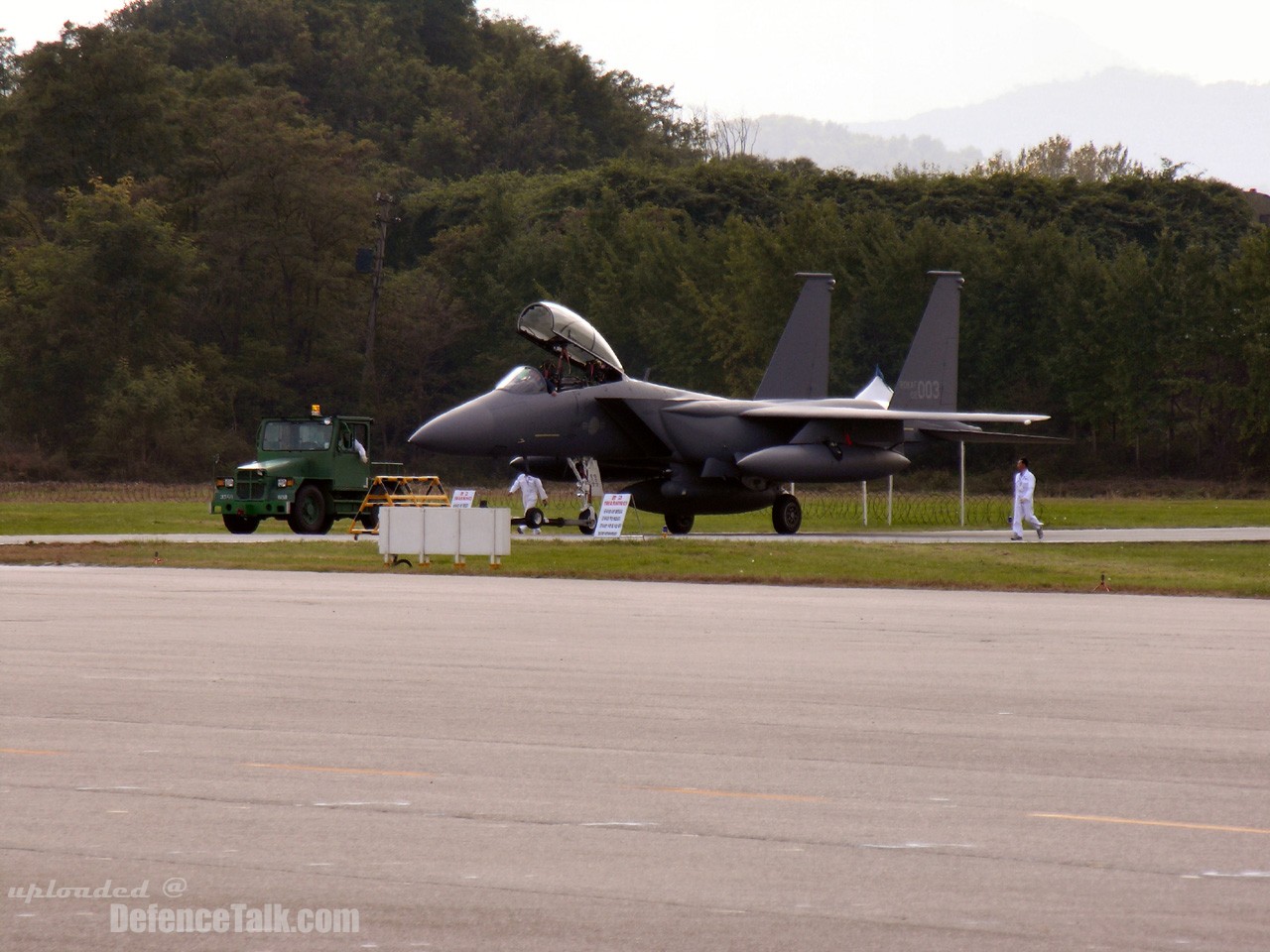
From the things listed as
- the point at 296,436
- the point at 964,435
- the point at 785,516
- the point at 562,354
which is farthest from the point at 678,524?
the point at 296,436

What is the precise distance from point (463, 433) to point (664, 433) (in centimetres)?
438

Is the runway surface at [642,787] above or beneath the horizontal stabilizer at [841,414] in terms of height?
beneath

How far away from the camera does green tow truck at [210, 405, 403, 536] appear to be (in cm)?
3309

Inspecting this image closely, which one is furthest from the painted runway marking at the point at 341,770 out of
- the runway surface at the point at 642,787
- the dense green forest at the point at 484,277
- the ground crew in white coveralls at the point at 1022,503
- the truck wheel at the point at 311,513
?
the dense green forest at the point at 484,277

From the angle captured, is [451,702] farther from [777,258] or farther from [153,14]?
[153,14]

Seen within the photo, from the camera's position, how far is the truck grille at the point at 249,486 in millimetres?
33031

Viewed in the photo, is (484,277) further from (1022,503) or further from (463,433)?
(1022,503)

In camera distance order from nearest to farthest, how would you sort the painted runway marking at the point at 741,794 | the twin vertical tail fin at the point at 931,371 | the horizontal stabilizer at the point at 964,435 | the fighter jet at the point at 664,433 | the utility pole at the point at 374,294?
the painted runway marking at the point at 741,794 < the fighter jet at the point at 664,433 < the horizontal stabilizer at the point at 964,435 < the twin vertical tail fin at the point at 931,371 < the utility pole at the point at 374,294

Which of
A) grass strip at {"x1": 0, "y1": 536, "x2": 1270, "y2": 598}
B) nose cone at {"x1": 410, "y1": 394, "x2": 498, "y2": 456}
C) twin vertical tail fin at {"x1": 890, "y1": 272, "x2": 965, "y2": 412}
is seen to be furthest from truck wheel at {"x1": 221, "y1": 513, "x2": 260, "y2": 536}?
twin vertical tail fin at {"x1": 890, "y1": 272, "x2": 965, "y2": 412}

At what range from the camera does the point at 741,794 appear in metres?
7.51

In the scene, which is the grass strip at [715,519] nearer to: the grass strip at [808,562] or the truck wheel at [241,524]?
the truck wheel at [241,524]

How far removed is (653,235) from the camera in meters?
81.4

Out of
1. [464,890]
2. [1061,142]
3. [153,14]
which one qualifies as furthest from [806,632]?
[1061,142]

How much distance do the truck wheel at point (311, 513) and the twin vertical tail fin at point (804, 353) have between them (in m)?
11.2
